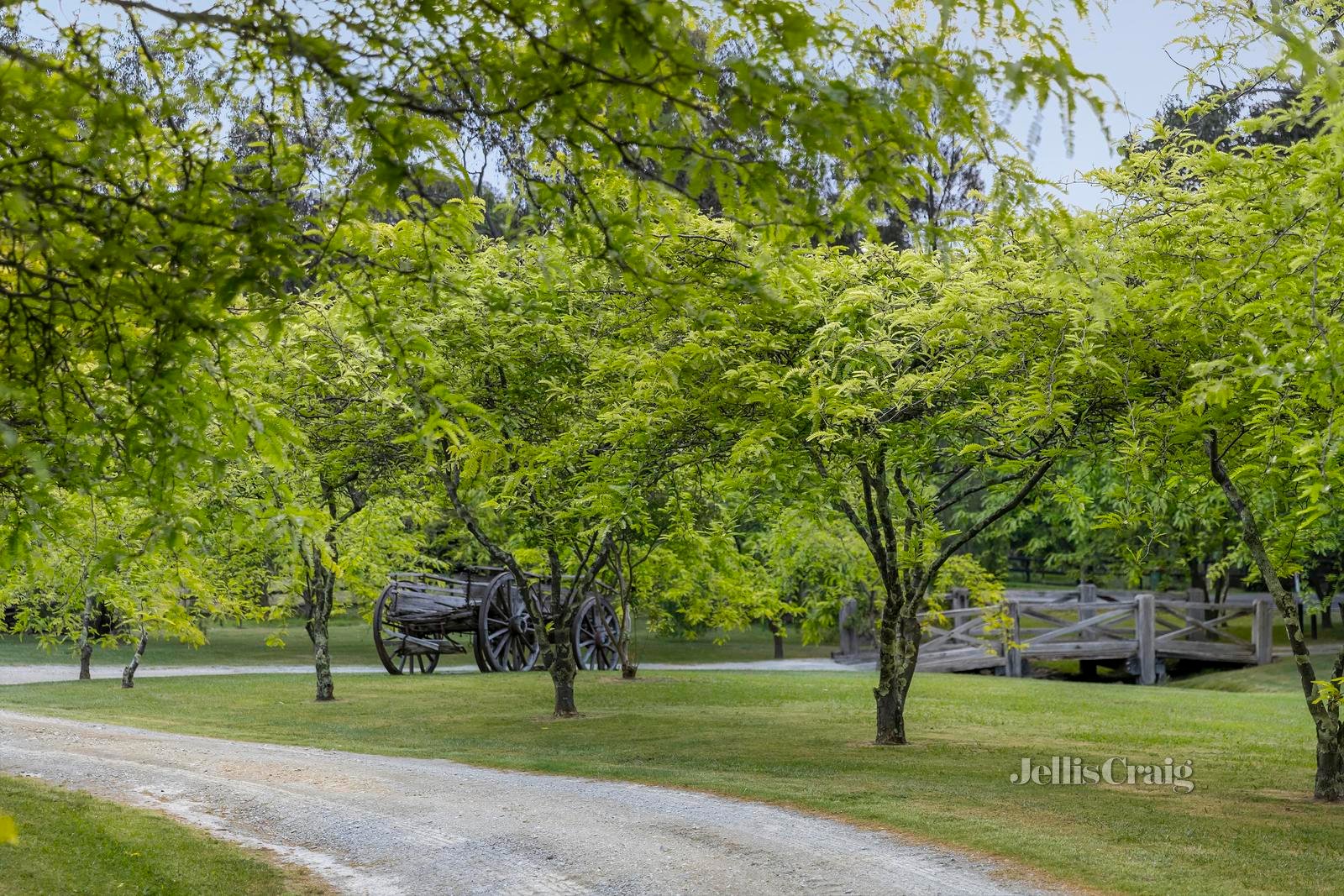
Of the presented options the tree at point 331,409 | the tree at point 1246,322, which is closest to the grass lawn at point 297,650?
the tree at point 331,409

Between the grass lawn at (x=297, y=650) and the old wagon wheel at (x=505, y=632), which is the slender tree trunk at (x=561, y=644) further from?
the grass lawn at (x=297, y=650)

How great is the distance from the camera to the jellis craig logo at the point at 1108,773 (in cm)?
1041

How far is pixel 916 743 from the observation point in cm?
1280

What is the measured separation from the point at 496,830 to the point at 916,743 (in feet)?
18.9

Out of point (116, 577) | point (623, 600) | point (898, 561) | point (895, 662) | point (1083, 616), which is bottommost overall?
point (895, 662)

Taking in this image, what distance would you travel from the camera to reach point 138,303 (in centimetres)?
466

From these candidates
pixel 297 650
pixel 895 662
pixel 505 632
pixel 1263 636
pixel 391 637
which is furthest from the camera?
pixel 297 650

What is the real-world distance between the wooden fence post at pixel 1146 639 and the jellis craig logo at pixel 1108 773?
42.0 ft

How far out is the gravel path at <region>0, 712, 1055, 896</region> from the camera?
22.8ft

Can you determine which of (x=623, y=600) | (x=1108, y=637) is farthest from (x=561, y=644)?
(x=1108, y=637)

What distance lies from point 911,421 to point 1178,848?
14.0ft

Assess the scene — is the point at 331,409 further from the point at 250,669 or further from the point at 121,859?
the point at 250,669

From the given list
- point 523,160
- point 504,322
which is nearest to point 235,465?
point 504,322

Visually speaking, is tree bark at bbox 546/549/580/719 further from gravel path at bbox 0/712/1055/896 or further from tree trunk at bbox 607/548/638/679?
gravel path at bbox 0/712/1055/896
